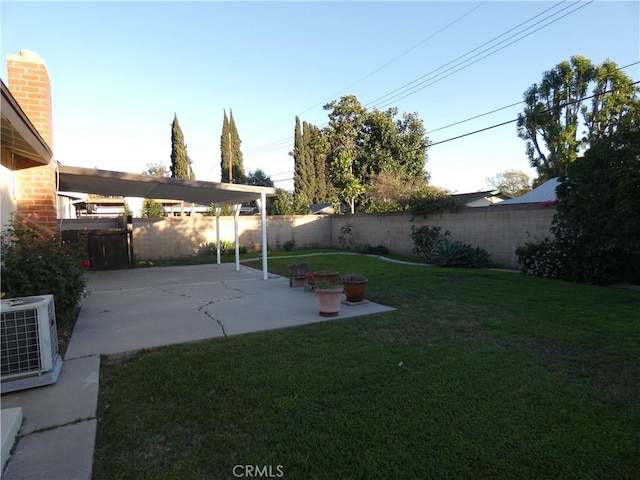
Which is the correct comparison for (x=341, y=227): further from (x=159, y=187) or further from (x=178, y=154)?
(x=178, y=154)

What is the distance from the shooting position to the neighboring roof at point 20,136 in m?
3.29

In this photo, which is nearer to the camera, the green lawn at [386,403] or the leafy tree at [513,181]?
the green lawn at [386,403]

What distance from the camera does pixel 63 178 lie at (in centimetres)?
810

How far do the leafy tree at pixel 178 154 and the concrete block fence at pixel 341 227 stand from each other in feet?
57.6

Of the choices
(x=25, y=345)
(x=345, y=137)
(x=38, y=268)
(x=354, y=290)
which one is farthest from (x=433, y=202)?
(x=25, y=345)

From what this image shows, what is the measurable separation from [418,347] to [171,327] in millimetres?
3541

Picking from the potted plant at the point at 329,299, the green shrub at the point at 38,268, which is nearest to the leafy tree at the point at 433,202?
the potted plant at the point at 329,299

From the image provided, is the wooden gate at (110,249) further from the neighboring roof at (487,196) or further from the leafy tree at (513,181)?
the leafy tree at (513,181)

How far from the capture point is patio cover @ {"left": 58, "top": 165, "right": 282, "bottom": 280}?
24.8 feet

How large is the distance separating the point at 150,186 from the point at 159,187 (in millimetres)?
226

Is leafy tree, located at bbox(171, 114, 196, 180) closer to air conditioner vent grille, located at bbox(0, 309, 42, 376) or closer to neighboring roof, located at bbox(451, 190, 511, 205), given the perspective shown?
neighboring roof, located at bbox(451, 190, 511, 205)

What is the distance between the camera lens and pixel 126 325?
5.53 m

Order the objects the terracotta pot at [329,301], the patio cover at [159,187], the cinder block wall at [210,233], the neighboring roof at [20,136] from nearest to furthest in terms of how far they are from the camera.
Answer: the neighboring roof at [20,136] → the terracotta pot at [329,301] → the patio cover at [159,187] → the cinder block wall at [210,233]

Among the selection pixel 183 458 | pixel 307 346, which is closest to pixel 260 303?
pixel 307 346
